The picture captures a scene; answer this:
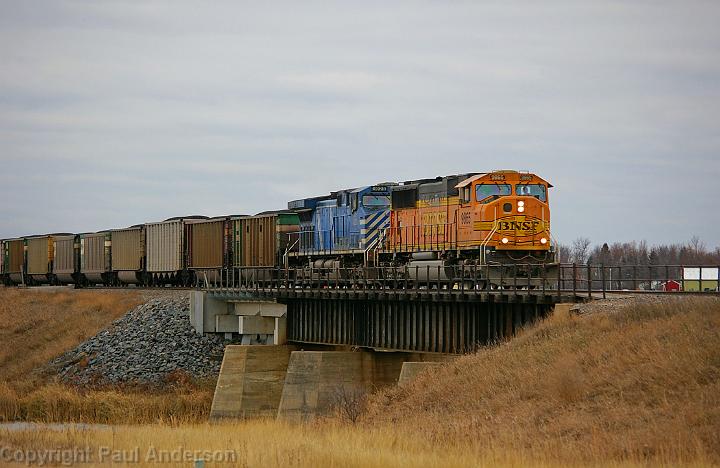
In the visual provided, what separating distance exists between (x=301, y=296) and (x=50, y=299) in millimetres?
30598

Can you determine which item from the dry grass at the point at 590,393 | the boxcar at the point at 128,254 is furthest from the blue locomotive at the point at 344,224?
the boxcar at the point at 128,254

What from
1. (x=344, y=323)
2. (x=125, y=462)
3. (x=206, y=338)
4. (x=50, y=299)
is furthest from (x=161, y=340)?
(x=125, y=462)

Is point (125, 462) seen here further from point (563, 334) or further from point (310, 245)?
point (310, 245)

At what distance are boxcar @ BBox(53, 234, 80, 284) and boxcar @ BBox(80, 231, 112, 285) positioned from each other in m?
0.70

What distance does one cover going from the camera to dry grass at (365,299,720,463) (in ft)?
57.0

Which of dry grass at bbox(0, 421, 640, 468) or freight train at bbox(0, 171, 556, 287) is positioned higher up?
freight train at bbox(0, 171, 556, 287)

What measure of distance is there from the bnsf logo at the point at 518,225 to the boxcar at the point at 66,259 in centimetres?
4625

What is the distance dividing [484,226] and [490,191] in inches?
58.5

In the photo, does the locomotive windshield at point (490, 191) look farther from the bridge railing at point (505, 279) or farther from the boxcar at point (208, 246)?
the boxcar at point (208, 246)

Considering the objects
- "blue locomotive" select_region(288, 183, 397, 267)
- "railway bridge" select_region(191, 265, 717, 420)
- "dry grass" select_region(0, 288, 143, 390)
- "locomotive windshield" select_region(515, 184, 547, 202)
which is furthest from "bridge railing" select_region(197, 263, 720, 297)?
"dry grass" select_region(0, 288, 143, 390)

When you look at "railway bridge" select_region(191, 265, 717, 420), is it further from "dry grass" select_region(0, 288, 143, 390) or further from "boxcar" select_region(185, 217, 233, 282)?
"dry grass" select_region(0, 288, 143, 390)

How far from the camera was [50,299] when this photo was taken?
2484 inches

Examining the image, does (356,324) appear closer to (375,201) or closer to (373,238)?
(373,238)

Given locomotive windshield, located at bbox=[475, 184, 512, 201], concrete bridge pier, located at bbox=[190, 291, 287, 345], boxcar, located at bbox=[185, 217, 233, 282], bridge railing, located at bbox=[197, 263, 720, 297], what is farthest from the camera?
boxcar, located at bbox=[185, 217, 233, 282]
